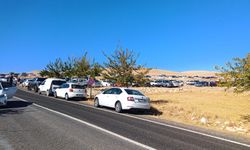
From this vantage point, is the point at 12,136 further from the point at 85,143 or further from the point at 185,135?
the point at 185,135

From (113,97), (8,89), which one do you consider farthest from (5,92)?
(113,97)

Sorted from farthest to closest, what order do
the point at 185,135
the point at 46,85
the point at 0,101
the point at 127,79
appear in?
the point at 46,85
the point at 127,79
the point at 0,101
the point at 185,135

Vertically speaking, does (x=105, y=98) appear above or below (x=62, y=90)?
below

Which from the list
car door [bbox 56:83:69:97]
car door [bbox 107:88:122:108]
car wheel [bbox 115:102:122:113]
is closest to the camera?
car wheel [bbox 115:102:122:113]

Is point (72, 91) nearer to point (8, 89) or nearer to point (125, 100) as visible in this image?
point (8, 89)

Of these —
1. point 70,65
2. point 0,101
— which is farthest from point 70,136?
point 70,65

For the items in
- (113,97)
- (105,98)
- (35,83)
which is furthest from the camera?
(35,83)

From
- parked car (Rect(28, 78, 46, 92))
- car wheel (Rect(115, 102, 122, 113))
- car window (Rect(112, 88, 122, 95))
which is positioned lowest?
car wheel (Rect(115, 102, 122, 113))

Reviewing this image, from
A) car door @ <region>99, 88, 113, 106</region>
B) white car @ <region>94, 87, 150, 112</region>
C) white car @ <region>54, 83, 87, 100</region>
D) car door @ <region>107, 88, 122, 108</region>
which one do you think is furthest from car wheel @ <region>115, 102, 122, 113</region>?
white car @ <region>54, 83, 87, 100</region>

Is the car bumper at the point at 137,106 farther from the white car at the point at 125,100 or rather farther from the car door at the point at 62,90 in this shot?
the car door at the point at 62,90

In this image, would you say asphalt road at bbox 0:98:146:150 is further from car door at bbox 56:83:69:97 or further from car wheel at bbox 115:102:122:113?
car door at bbox 56:83:69:97

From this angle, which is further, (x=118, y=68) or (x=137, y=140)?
(x=118, y=68)

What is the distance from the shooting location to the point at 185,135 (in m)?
10.4

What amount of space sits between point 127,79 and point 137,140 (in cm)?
1505
